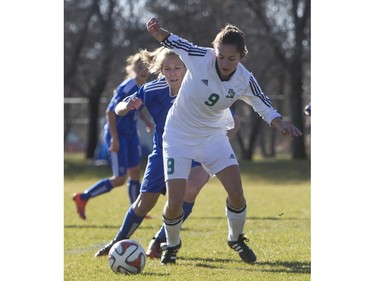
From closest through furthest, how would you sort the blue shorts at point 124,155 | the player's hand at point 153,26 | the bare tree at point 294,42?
the player's hand at point 153,26 < the blue shorts at point 124,155 < the bare tree at point 294,42

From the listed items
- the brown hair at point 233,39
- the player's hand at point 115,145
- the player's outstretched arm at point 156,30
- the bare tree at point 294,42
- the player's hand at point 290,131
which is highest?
the bare tree at point 294,42

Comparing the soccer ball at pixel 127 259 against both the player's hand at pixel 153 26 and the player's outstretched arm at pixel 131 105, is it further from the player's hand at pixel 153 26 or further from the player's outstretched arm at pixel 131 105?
the player's hand at pixel 153 26

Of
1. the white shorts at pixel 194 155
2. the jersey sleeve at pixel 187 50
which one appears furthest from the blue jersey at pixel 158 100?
the jersey sleeve at pixel 187 50

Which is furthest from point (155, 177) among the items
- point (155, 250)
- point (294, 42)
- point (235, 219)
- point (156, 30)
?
point (294, 42)

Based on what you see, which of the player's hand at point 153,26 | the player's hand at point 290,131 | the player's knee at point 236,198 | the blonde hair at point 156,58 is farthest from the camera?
the blonde hair at point 156,58

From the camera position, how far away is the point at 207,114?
19.5 ft

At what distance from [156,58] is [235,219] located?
1.49m

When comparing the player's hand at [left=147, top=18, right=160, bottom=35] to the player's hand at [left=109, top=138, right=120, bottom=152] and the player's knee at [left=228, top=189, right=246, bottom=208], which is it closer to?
the player's knee at [left=228, top=189, right=246, bottom=208]

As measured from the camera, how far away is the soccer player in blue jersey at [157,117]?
254 inches

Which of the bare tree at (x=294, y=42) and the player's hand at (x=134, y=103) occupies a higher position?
the bare tree at (x=294, y=42)

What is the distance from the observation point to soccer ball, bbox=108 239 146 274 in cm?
575

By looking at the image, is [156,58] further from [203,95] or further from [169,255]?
[169,255]
